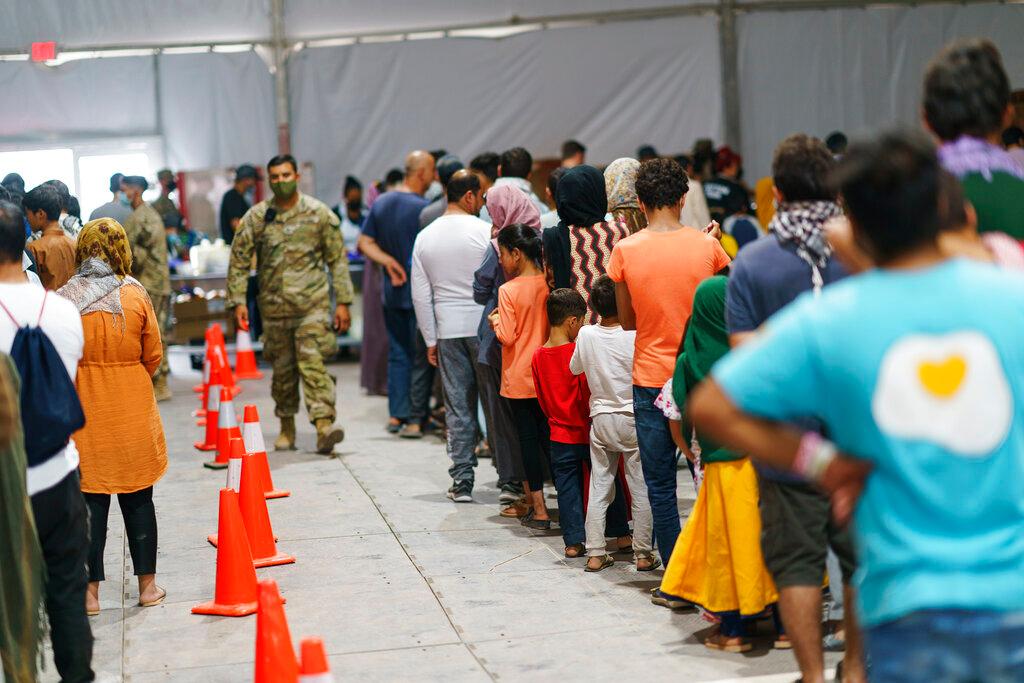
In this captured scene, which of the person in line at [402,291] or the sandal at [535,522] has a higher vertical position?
the person in line at [402,291]

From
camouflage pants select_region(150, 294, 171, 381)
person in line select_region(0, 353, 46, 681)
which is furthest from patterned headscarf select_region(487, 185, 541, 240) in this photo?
camouflage pants select_region(150, 294, 171, 381)

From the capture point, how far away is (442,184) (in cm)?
975

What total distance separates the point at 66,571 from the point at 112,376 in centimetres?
140

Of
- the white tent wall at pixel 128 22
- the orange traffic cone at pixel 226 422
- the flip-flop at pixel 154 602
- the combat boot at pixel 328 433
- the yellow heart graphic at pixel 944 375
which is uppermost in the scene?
the white tent wall at pixel 128 22

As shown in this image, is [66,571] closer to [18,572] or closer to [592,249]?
[18,572]

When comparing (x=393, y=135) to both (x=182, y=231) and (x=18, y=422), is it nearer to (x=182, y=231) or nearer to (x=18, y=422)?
(x=182, y=231)

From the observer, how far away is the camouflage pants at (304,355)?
9.35 meters

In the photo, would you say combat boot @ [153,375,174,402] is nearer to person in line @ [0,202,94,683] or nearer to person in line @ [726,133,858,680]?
person in line @ [0,202,94,683]

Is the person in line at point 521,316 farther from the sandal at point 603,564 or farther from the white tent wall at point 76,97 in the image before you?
the white tent wall at point 76,97

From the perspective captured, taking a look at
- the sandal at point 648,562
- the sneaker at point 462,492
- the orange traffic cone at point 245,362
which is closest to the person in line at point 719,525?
the sandal at point 648,562

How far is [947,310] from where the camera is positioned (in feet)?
7.84

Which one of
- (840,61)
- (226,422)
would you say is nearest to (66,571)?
(226,422)

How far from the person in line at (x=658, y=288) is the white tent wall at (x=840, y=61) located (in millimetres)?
11601

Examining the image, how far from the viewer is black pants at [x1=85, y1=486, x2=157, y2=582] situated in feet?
19.5
